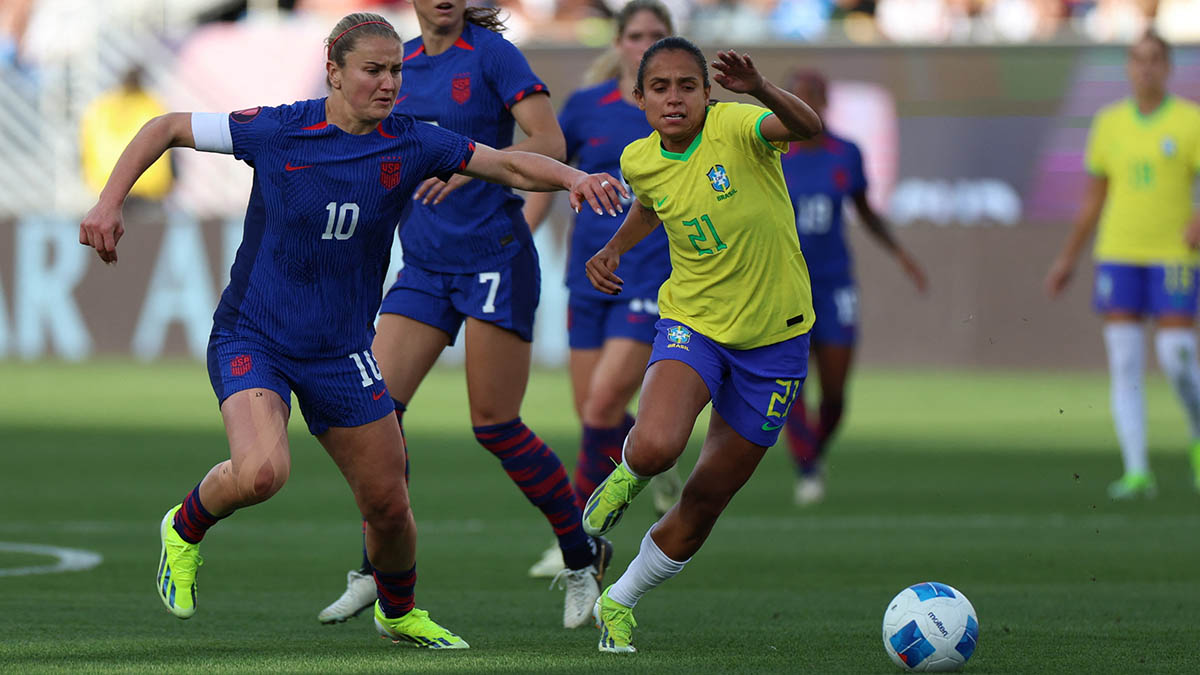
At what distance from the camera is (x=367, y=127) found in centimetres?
614

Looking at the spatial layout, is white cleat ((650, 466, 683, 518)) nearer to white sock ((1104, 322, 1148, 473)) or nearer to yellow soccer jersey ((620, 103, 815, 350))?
white sock ((1104, 322, 1148, 473))

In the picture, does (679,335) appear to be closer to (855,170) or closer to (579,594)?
(579,594)

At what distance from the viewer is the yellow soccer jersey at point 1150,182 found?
12.0m

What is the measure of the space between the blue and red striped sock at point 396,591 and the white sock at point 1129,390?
6.61 m

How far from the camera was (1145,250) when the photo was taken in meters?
12.0

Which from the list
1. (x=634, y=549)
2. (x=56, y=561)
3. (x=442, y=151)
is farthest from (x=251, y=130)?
(x=634, y=549)

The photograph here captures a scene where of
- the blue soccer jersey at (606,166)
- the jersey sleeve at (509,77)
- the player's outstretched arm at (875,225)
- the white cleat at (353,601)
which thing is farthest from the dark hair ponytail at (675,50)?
the player's outstretched arm at (875,225)

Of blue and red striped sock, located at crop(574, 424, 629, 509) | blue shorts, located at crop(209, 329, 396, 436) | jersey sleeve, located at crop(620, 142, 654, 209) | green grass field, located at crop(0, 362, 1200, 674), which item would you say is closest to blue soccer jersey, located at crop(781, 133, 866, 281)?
green grass field, located at crop(0, 362, 1200, 674)

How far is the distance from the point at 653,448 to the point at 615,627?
2.09ft

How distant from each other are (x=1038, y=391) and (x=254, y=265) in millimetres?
14787

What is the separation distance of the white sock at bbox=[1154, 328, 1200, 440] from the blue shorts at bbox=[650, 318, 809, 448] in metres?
6.12

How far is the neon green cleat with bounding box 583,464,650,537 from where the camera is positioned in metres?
6.31

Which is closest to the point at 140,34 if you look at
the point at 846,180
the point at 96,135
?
the point at 96,135

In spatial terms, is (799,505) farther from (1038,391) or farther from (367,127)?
(1038,391)
